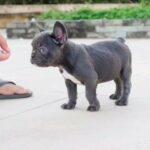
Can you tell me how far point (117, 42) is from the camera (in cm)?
614

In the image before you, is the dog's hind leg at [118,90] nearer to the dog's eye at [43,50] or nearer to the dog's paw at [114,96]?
the dog's paw at [114,96]

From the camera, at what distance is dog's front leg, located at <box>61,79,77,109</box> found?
586cm

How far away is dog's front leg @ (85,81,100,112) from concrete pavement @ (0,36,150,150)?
0.24 ft

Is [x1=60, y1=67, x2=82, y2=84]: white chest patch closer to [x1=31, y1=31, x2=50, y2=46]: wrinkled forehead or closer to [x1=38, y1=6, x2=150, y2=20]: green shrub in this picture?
[x1=31, y1=31, x2=50, y2=46]: wrinkled forehead

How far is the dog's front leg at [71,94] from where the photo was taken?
19.2 ft

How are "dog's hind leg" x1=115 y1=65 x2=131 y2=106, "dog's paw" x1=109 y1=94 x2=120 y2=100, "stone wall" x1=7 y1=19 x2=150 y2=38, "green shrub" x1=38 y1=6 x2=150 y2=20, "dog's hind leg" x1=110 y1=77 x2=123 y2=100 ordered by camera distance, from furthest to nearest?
"green shrub" x1=38 y1=6 x2=150 y2=20 → "stone wall" x1=7 y1=19 x2=150 y2=38 → "dog's paw" x1=109 y1=94 x2=120 y2=100 → "dog's hind leg" x1=110 y1=77 x2=123 y2=100 → "dog's hind leg" x1=115 y1=65 x2=131 y2=106

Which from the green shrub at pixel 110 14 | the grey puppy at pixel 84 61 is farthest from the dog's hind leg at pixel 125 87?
the green shrub at pixel 110 14

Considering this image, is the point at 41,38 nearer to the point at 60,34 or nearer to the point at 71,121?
the point at 60,34

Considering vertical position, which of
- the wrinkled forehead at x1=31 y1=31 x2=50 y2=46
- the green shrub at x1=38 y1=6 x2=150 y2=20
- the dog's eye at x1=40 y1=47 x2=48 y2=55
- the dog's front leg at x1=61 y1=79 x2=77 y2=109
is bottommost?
the green shrub at x1=38 y1=6 x2=150 y2=20

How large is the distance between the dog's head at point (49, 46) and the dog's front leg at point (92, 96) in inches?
15.3

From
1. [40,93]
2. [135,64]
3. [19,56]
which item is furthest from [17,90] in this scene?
[19,56]

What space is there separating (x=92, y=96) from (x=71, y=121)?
1.26 feet

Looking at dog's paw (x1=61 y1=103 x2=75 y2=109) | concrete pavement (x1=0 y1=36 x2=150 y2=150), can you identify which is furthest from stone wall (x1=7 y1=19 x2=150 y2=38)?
dog's paw (x1=61 y1=103 x2=75 y2=109)

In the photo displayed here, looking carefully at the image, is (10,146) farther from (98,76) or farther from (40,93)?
(40,93)
